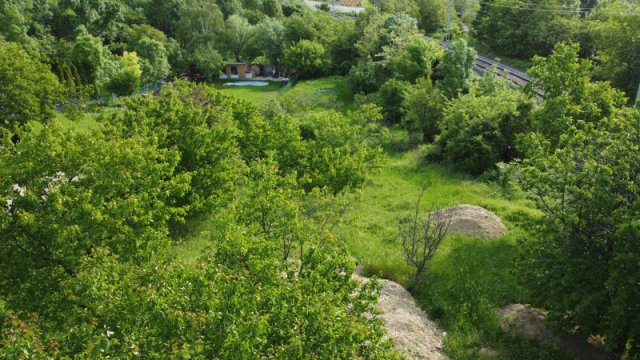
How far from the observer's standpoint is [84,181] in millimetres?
17000

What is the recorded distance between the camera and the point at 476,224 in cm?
2473

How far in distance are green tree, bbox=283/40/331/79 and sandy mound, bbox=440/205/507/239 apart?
47.5m

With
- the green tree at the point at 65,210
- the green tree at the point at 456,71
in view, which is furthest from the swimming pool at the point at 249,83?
the green tree at the point at 65,210

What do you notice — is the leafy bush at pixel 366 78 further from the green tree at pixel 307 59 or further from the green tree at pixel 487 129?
the green tree at pixel 487 129

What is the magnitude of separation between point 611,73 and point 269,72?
50.6 m

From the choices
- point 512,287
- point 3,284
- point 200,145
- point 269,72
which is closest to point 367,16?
point 269,72

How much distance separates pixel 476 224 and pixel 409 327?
888 centimetres

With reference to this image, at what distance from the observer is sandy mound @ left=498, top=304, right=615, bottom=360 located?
1656 centimetres

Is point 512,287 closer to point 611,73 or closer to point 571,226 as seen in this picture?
point 571,226

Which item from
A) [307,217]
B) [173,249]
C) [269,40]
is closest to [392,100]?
[173,249]

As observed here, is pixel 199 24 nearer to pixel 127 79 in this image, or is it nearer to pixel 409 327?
pixel 127 79

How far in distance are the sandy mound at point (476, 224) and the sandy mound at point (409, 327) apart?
5.69m

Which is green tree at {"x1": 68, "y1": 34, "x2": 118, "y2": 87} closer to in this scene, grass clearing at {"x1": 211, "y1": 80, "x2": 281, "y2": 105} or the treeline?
the treeline

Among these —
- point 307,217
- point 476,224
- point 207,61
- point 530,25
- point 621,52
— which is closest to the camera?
point 307,217
